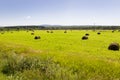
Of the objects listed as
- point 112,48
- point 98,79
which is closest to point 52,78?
point 98,79

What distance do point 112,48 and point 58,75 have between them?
65.8 ft

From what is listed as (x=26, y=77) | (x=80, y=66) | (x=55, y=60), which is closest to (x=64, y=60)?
(x=55, y=60)

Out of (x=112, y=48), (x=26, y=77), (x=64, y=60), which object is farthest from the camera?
(x=112, y=48)

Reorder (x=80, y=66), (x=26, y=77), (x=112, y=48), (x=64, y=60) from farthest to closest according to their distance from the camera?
1. (x=112, y=48)
2. (x=64, y=60)
3. (x=80, y=66)
4. (x=26, y=77)

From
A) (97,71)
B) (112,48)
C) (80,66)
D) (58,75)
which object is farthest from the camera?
(112,48)

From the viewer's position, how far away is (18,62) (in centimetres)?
1989

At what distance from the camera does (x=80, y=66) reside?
19.2 metres

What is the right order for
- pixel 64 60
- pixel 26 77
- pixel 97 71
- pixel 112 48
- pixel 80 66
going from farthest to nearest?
pixel 112 48
pixel 64 60
pixel 80 66
pixel 97 71
pixel 26 77

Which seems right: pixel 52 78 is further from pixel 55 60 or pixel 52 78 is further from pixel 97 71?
pixel 55 60

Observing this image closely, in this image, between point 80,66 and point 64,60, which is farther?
point 64,60

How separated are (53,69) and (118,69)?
16.5 ft

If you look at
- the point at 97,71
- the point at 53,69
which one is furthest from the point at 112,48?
the point at 53,69

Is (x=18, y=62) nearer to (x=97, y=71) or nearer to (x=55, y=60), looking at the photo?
(x=55, y=60)

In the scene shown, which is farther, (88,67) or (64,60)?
(64,60)
